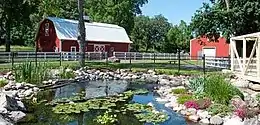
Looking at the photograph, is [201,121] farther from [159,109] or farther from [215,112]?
[159,109]

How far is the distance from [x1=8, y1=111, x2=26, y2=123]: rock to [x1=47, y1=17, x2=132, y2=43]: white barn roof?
31066mm

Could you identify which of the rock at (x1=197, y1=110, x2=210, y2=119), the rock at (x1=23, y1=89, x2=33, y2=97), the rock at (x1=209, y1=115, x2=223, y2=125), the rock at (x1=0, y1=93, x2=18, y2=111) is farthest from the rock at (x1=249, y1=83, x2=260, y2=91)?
the rock at (x1=0, y1=93, x2=18, y2=111)

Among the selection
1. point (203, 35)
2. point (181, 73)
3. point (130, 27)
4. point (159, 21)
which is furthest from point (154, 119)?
point (159, 21)

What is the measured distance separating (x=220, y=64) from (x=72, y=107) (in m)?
19.5

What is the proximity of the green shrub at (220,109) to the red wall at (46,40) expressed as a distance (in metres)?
32.7

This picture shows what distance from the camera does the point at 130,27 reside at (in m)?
63.6

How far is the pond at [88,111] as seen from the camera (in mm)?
10789

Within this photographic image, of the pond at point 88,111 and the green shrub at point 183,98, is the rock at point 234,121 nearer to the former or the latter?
the pond at point 88,111

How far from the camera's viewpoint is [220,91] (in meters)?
12.3

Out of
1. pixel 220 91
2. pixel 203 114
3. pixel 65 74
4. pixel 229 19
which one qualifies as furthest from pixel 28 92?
pixel 229 19

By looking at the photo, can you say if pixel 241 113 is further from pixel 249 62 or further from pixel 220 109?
pixel 249 62

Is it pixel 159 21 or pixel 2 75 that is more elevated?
pixel 159 21

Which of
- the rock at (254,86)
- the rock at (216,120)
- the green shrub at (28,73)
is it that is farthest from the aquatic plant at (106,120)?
the rock at (254,86)

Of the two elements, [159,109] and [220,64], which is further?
[220,64]
